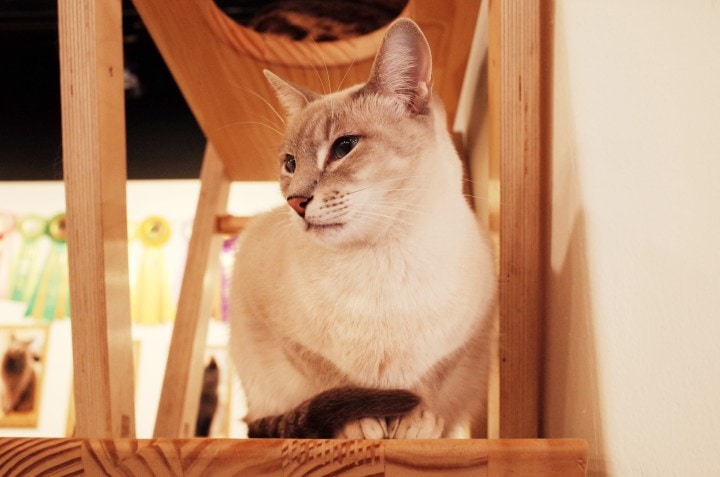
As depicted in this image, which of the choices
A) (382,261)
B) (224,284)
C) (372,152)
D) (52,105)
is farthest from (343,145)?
(52,105)

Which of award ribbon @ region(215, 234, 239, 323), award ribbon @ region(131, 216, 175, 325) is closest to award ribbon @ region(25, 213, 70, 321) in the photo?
award ribbon @ region(131, 216, 175, 325)

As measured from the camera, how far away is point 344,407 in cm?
65

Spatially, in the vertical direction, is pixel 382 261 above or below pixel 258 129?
below

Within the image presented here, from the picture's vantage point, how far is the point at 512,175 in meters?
0.78

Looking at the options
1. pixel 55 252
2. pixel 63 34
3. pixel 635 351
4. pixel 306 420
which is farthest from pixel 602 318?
pixel 55 252

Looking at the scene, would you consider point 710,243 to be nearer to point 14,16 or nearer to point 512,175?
point 512,175

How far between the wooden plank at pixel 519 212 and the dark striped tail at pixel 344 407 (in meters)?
0.18

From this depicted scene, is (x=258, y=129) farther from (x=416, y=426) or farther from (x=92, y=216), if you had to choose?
(x=416, y=426)

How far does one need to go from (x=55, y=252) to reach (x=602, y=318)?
1.83m

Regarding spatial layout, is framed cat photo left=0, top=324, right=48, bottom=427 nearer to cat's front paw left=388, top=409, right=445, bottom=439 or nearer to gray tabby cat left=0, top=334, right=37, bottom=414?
gray tabby cat left=0, top=334, right=37, bottom=414

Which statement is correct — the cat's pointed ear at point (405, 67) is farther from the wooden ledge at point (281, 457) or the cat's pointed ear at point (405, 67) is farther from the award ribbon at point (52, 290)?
the award ribbon at point (52, 290)

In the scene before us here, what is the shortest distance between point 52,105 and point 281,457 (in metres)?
1.68

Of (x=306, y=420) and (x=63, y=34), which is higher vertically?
(x=63, y=34)

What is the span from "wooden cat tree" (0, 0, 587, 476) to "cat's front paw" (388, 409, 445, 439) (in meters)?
0.11
